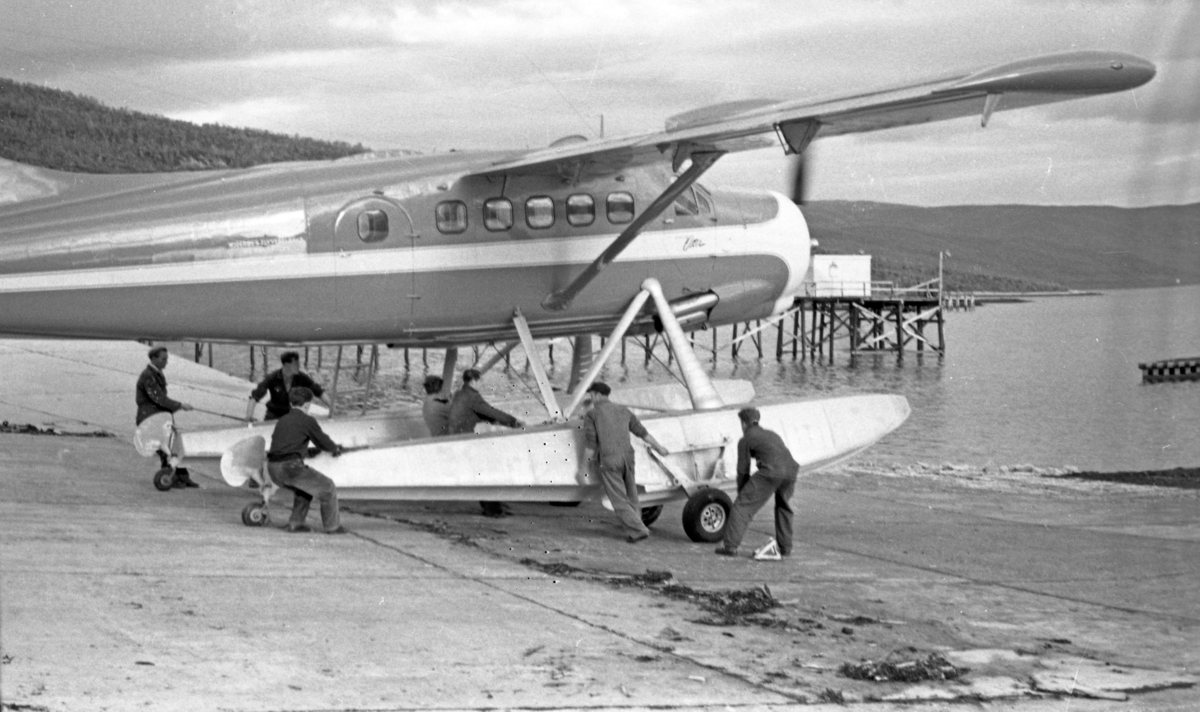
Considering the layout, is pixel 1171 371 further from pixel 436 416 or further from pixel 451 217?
pixel 451 217

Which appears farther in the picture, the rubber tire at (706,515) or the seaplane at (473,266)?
the rubber tire at (706,515)

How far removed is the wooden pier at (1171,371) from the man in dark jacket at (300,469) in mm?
49127

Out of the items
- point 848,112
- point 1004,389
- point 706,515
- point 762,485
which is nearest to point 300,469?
point 706,515

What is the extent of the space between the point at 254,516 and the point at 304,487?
2.07ft

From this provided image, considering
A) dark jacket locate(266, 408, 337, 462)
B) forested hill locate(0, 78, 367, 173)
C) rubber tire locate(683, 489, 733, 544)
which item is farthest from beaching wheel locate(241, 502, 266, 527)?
forested hill locate(0, 78, 367, 173)

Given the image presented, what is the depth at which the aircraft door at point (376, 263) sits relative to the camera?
1374 centimetres

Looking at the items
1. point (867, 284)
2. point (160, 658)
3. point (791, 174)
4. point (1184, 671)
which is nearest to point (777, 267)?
point (791, 174)

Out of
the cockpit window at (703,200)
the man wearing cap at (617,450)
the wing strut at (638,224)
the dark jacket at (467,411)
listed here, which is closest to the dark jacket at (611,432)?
the man wearing cap at (617,450)

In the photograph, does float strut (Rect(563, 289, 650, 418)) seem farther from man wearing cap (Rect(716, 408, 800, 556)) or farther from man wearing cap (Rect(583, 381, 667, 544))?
man wearing cap (Rect(716, 408, 800, 556))

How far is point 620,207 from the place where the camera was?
1529 cm

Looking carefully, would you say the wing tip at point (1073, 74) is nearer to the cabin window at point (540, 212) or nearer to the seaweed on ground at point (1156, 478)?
the cabin window at point (540, 212)

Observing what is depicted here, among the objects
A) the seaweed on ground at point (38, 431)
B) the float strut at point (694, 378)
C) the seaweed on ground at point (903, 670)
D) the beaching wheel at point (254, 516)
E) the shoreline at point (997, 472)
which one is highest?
the float strut at point (694, 378)

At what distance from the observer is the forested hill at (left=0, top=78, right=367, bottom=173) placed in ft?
277

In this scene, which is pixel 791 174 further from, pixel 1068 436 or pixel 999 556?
pixel 1068 436
